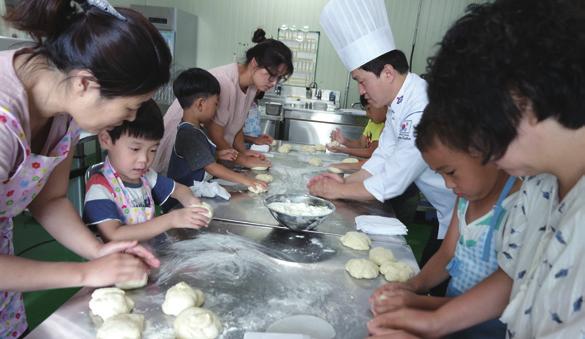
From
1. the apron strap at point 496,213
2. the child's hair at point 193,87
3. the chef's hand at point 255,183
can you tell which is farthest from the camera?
the child's hair at point 193,87

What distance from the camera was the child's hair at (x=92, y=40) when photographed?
84 centimetres

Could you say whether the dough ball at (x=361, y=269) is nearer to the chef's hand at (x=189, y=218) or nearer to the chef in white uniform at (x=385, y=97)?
the chef's hand at (x=189, y=218)

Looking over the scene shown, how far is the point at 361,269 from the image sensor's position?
125 centimetres

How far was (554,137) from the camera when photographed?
63 centimetres

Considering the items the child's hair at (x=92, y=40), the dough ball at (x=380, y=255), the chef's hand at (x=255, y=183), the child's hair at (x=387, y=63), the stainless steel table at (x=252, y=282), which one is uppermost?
the child's hair at (x=387, y=63)

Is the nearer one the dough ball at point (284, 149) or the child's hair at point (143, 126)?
the child's hair at point (143, 126)

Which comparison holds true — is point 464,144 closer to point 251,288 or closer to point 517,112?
point 517,112

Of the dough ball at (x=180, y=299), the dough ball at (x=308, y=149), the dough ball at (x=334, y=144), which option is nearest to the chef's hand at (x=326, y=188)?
the dough ball at (x=180, y=299)

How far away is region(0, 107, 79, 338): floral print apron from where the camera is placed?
89 centimetres

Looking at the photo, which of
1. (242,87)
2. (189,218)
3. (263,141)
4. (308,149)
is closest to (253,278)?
(189,218)

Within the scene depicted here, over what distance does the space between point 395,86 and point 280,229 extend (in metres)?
1.01

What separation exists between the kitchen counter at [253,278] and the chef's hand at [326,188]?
0.25 meters

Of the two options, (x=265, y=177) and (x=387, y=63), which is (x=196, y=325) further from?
(x=387, y=63)

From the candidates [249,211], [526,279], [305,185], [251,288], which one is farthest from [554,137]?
[305,185]
